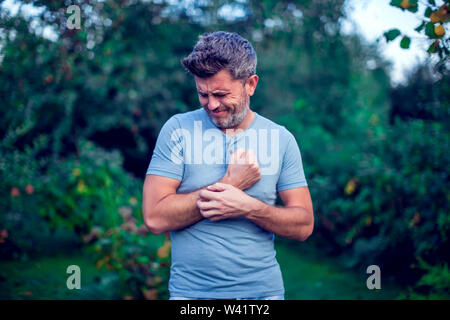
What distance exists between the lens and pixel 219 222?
1.95m

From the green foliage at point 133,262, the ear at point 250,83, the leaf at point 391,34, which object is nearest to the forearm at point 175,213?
the ear at point 250,83

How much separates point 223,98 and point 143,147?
460 centimetres

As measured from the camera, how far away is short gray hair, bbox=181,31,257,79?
6.36 ft

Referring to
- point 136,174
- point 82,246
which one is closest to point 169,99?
point 136,174

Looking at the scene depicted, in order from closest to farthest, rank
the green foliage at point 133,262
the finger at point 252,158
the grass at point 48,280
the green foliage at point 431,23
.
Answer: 1. the finger at point 252,158
2. the green foliage at point 431,23
3. the green foliage at point 133,262
4. the grass at point 48,280

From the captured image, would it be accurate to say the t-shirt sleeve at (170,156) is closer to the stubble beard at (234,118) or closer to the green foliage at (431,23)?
the stubble beard at (234,118)

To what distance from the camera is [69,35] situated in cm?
471

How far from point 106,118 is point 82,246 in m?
1.88

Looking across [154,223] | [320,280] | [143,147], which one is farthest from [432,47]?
[143,147]

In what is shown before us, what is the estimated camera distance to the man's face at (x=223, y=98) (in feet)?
6.51

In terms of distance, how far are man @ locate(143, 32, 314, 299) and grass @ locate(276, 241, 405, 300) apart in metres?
2.50

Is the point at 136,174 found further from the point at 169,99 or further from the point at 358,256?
the point at 358,256

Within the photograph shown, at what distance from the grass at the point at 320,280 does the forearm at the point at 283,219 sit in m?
2.39

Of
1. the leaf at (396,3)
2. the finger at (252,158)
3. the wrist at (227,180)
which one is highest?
the leaf at (396,3)
